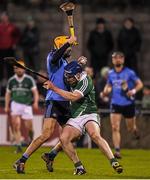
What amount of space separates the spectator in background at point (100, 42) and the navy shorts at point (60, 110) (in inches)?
476

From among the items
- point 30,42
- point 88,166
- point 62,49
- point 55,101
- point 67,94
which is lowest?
point 88,166

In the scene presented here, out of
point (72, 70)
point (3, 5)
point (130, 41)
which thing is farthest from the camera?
point (3, 5)

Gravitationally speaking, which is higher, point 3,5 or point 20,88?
point 3,5

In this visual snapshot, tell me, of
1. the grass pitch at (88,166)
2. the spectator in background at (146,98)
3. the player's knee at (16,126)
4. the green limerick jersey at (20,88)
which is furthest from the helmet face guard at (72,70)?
the spectator in background at (146,98)

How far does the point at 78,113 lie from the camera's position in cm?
1681

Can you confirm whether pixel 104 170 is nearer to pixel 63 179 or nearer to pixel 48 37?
pixel 63 179

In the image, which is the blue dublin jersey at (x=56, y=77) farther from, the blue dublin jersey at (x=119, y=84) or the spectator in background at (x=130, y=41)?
the spectator in background at (x=130, y=41)

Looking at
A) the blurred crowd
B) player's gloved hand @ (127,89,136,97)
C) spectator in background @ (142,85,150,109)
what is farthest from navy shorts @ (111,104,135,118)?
the blurred crowd

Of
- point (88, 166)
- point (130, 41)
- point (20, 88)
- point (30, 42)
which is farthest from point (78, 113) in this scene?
point (30, 42)

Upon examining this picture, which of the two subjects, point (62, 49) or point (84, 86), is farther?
point (62, 49)

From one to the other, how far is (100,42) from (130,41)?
946 millimetres

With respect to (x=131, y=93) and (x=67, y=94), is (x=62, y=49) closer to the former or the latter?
(x=67, y=94)

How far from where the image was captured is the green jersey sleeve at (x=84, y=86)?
1653 centimetres

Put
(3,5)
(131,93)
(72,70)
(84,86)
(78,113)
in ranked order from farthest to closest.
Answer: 1. (3,5)
2. (131,93)
3. (78,113)
4. (84,86)
5. (72,70)
